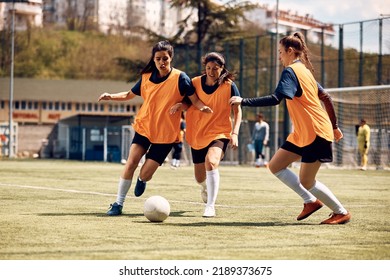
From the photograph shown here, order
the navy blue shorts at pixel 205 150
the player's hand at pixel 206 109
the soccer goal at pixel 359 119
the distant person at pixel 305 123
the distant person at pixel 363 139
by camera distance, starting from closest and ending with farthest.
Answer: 1. the distant person at pixel 305 123
2. the player's hand at pixel 206 109
3. the navy blue shorts at pixel 205 150
4. the distant person at pixel 363 139
5. the soccer goal at pixel 359 119

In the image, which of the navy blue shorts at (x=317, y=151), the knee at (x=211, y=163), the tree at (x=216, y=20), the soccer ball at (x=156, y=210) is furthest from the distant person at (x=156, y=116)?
the tree at (x=216, y=20)

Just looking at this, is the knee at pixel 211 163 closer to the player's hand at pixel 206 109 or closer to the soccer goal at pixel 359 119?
the player's hand at pixel 206 109

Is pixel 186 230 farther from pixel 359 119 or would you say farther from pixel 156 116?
pixel 359 119

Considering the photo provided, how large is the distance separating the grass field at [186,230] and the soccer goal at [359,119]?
18124mm

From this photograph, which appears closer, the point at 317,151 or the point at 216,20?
the point at 317,151

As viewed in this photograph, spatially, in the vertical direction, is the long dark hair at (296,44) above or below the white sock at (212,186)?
above

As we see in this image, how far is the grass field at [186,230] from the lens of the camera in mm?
8055

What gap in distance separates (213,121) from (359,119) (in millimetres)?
24193

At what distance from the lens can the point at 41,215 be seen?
11.5 meters

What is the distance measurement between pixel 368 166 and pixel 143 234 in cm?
2622

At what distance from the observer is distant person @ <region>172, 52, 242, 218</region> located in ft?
38.5

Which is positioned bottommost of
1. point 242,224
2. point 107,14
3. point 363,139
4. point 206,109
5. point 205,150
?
point 242,224

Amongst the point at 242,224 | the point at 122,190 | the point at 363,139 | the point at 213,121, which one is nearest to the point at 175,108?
the point at 213,121

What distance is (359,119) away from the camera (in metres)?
35.5
